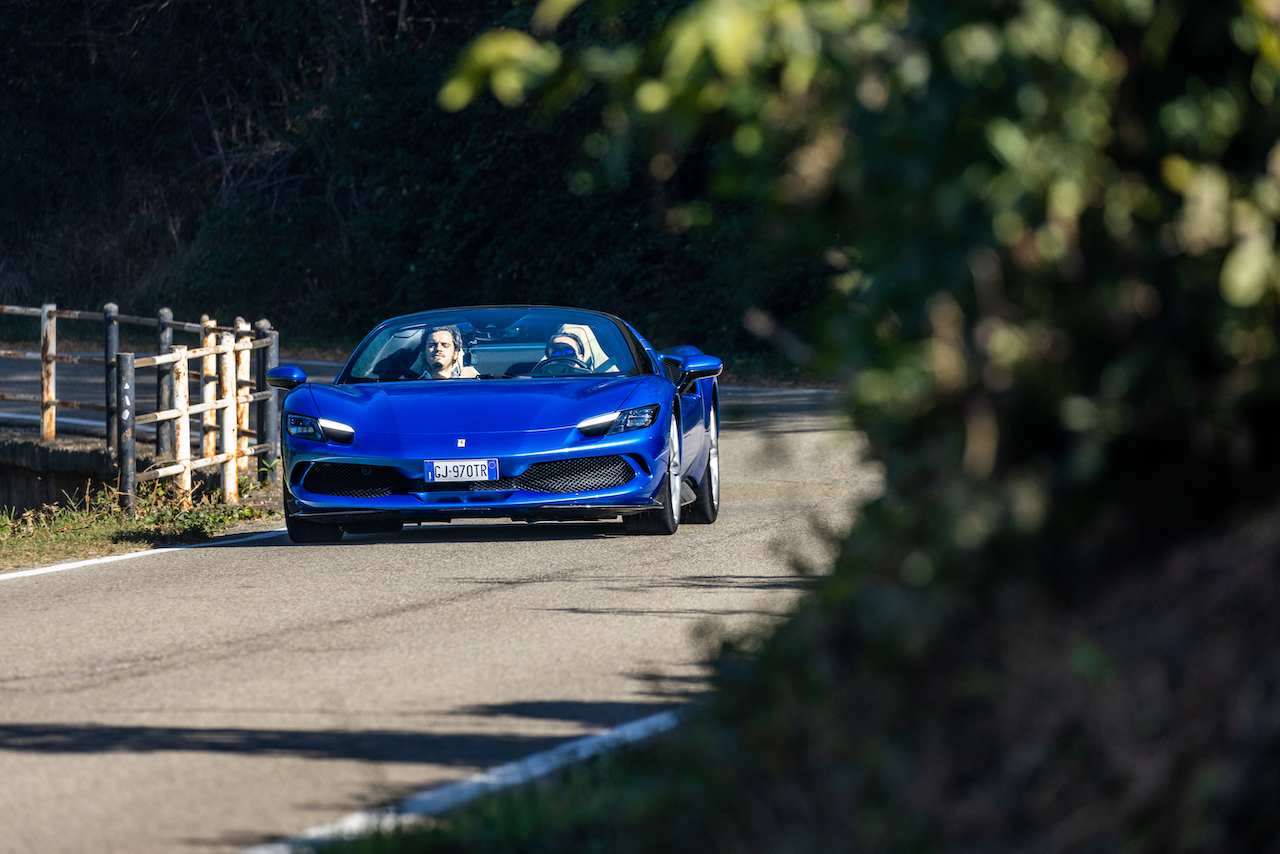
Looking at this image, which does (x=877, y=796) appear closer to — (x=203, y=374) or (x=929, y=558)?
(x=929, y=558)

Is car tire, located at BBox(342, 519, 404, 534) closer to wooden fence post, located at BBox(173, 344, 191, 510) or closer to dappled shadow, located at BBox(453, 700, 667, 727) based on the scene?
wooden fence post, located at BBox(173, 344, 191, 510)

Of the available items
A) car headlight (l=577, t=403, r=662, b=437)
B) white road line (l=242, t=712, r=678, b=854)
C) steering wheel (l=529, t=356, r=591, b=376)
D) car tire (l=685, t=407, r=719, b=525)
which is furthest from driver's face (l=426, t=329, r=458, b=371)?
white road line (l=242, t=712, r=678, b=854)

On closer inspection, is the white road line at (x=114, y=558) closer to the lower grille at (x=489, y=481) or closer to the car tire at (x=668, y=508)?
the lower grille at (x=489, y=481)

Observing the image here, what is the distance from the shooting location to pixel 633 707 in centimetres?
633

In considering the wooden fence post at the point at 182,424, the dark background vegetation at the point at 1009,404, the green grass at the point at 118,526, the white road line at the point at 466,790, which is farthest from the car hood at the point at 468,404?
the dark background vegetation at the point at 1009,404

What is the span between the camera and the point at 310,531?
11461mm

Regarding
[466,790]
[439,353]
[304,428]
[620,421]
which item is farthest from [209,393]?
[466,790]

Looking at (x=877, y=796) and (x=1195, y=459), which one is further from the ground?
(x=1195, y=459)

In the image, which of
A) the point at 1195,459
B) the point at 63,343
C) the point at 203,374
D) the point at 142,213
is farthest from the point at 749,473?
the point at 142,213

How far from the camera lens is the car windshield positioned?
11.7 m

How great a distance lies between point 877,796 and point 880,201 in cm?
113

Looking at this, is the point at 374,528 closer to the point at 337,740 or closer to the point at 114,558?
the point at 114,558

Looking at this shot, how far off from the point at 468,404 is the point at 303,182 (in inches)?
1283

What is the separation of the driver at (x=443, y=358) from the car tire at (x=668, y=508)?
4.78 feet
